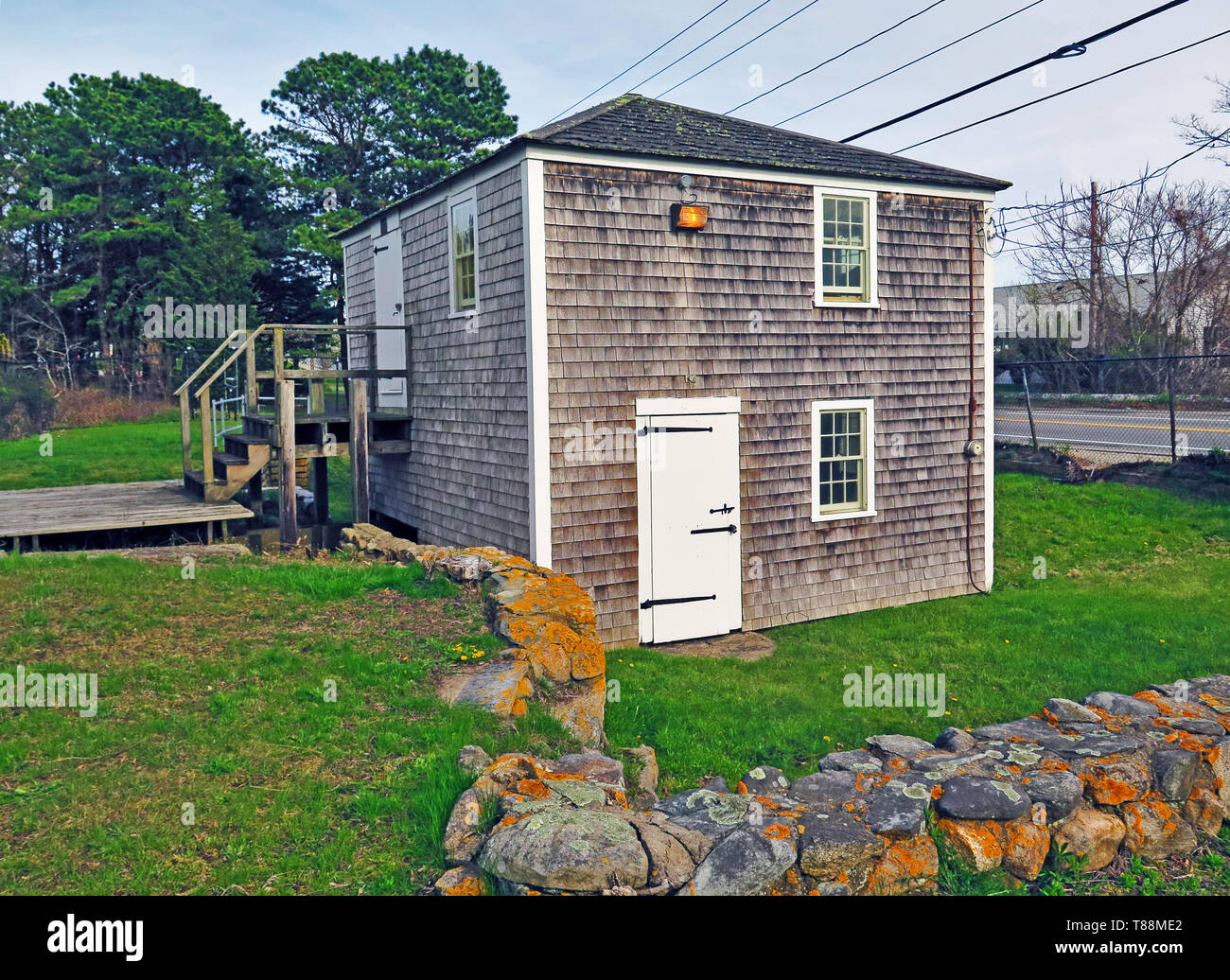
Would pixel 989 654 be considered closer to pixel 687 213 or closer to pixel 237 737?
pixel 687 213

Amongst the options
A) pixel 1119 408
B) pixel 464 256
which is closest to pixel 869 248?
pixel 464 256

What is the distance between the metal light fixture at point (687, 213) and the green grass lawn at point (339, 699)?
15.6 feet

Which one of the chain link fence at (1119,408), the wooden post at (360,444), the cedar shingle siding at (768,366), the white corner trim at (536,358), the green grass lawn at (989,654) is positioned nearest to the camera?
the green grass lawn at (989,654)

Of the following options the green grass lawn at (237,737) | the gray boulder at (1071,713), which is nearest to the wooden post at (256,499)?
the green grass lawn at (237,737)

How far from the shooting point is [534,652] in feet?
24.0

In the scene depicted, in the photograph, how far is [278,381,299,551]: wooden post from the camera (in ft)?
41.3

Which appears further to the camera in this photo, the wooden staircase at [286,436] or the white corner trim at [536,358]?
the wooden staircase at [286,436]

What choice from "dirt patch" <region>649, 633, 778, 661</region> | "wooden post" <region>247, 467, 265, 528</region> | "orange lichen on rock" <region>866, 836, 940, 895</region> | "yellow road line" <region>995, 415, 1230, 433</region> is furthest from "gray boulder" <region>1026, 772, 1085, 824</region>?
"yellow road line" <region>995, 415, 1230, 433</region>

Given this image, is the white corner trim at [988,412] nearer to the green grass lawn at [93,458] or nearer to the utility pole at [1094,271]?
the green grass lawn at [93,458]

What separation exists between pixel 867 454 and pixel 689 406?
9.28 feet

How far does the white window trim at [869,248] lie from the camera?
11.9 meters

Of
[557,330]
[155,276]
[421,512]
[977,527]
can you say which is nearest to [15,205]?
[155,276]
